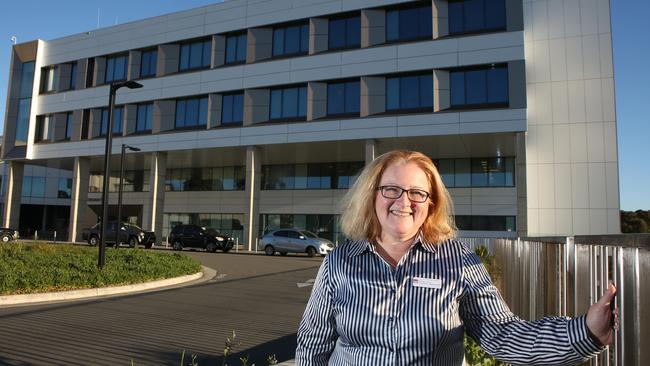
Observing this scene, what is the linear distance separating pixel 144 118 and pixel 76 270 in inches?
1030

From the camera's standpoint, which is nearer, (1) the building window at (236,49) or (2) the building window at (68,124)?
(1) the building window at (236,49)

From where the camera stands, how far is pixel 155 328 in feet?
25.3

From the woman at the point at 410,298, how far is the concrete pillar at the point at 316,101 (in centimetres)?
2876

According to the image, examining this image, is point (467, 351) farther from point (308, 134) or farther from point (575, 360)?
point (308, 134)

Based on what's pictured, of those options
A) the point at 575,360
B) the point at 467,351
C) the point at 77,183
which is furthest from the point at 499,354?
the point at 77,183

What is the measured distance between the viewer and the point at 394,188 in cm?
226

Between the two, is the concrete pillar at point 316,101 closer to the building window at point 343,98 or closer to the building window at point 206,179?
the building window at point 343,98

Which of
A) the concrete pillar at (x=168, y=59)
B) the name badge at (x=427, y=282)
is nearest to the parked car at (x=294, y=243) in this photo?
the concrete pillar at (x=168, y=59)

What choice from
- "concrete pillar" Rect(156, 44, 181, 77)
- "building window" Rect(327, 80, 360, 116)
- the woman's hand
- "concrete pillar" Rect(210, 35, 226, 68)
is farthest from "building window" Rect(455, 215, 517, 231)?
the woman's hand

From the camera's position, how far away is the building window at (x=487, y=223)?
30.9 m

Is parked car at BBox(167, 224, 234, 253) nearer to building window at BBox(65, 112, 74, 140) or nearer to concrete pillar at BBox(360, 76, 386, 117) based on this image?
concrete pillar at BBox(360, 76, 386, 117)

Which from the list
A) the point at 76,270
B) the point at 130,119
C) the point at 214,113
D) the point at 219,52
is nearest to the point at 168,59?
the point at 219,52

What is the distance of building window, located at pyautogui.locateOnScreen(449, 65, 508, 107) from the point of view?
87.9 feet

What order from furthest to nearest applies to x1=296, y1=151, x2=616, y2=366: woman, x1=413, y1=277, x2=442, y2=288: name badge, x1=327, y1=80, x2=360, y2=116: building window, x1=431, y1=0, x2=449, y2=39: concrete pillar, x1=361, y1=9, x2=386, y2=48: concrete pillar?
x1=327, y1=80, x2=360, y2=116: building window → x1=361, y1=9, x2=386, y2=48: concrete pillar → x1=431, y1=0, x2=449, y2=39: concrete pillar → x1=413, y1=277, x2=442, y2=288: name badge → x1=296, y1=151, x2=616, y2=366: woman
